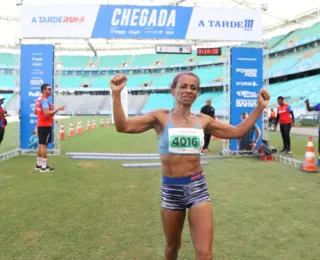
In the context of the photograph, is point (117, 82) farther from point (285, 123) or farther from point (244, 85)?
point (285, 123)

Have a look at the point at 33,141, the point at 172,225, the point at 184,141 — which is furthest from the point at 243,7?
the point at 172,225

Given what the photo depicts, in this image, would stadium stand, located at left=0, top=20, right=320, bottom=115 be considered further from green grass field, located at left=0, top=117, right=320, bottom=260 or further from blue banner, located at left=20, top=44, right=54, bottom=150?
green grass field, located at left=0, top=117, right=320, bottom=260

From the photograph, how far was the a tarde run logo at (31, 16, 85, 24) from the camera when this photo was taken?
11.8 meters

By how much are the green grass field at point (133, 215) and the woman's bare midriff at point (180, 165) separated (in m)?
1.19

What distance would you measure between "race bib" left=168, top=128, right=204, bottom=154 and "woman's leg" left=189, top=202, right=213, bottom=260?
0.46m

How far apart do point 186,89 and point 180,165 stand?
2.10 ft

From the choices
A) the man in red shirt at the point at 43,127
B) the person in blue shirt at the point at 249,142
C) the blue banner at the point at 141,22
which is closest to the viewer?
the man in red shirt at the point at 43,127

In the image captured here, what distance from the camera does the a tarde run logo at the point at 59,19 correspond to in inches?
464

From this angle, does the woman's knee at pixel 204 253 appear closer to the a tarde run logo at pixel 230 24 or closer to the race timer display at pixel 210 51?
the a tarde run logo at pixel 230 24

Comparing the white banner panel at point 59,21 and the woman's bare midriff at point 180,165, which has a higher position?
the white banner panel at point 59,21

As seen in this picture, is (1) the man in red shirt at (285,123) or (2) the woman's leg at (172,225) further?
(1) the man in red shirt at (285,123)

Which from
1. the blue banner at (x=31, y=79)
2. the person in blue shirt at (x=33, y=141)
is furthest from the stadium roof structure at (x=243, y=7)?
the person in blue shirt at (x=33, y=141)

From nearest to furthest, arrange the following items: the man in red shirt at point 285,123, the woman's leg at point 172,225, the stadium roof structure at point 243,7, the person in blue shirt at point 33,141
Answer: the woman's leg at point 172,225
the person in blue shirt at point 33,141
the man in red shirt at point 285,123
the stadium roof structure at point 243,7

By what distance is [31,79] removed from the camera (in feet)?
39.3
